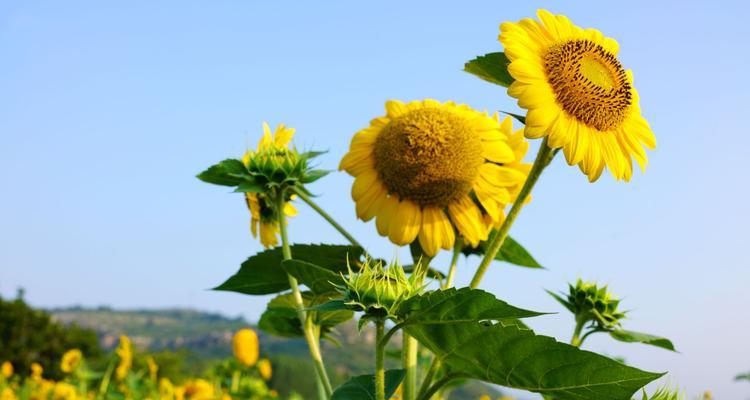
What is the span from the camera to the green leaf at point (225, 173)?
2.05 meters

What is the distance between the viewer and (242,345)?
5.39 metres

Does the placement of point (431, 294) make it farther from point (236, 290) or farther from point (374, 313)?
point (236, 290)

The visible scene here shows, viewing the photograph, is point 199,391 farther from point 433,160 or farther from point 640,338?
point 640,338

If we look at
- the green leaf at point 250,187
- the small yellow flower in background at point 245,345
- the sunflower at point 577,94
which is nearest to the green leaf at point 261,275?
the green leaf at point 250,187

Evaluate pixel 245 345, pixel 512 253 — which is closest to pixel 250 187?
pixel 512 253

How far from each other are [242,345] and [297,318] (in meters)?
3.33

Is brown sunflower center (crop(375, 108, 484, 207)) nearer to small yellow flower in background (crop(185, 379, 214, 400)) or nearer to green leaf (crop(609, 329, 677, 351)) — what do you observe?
green leaf (crop(609, 329, 677, 351))

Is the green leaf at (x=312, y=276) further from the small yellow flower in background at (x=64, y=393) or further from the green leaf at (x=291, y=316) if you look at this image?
the small yellow flower in background at (x=64, y=393)

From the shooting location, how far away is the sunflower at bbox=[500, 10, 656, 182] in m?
1.68

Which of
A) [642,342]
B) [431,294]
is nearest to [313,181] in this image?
[431,294]

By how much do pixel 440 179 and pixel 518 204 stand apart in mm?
423

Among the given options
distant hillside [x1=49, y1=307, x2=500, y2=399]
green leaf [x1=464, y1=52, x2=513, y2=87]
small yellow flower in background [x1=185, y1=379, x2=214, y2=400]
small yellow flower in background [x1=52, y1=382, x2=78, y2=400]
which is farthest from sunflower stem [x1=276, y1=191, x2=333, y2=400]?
distant hillside [x1=49, y1=307, x2=500, y2=399]

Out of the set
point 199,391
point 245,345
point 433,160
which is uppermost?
point 433,160

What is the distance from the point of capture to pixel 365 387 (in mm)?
1548
